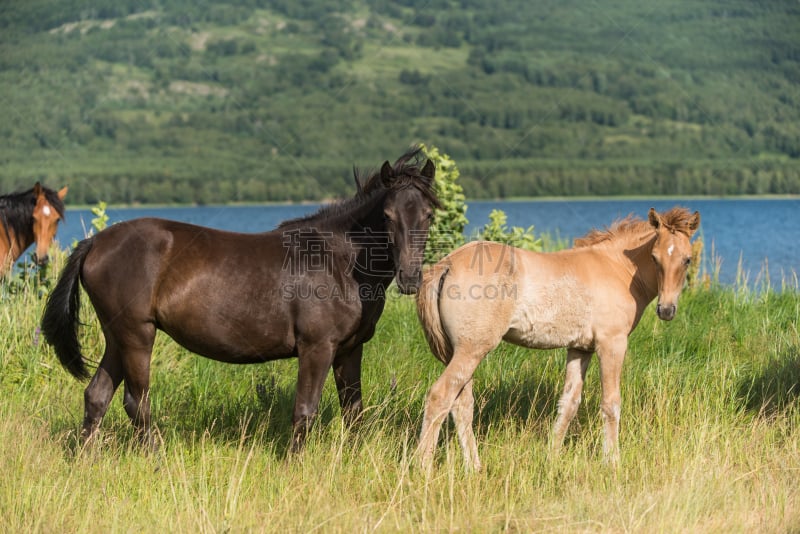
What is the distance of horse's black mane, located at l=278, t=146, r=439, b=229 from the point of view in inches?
211

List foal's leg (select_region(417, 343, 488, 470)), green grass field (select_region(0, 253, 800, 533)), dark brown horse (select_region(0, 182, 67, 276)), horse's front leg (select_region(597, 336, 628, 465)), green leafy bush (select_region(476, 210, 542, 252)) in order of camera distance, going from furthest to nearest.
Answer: green leafy bush (select_region(476, 210, 542, 252)) < dark brown horse (select_region(0, 182, 67, 276)) < horse's front leg (select_region(597, 336, 628, 465)) < foal's leg (select_region(417, 343, 488, 470)) < green grass field (select_region(0, 253, 800, 533))

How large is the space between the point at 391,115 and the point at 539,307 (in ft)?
488

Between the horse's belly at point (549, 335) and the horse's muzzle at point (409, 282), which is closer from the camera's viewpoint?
the horse's muzzle at point (409, 282)

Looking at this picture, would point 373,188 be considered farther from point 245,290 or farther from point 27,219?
point 27,219

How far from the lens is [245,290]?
18.2 feet

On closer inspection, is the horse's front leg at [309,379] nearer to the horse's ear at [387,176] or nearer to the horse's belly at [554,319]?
the horse's ear at [387,176]

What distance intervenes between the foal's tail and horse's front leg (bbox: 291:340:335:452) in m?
0.73

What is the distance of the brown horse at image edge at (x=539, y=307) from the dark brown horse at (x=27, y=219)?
247 inches

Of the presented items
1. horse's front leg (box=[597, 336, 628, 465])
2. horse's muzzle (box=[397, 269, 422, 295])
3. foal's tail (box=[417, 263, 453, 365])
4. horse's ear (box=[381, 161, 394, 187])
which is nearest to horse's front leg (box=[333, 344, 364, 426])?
foal's tail (box=[417, 263, 453, 365])

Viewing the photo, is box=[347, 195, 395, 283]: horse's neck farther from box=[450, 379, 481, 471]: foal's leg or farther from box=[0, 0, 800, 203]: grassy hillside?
box=[0, 0, 800, 203]: grassy hillside

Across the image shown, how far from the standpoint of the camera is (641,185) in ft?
314

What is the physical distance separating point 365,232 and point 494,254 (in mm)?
1000

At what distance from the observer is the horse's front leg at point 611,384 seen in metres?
5.56

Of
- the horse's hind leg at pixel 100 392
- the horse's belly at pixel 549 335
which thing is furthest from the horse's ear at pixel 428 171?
the horse's hind leg at pixel 100 392
